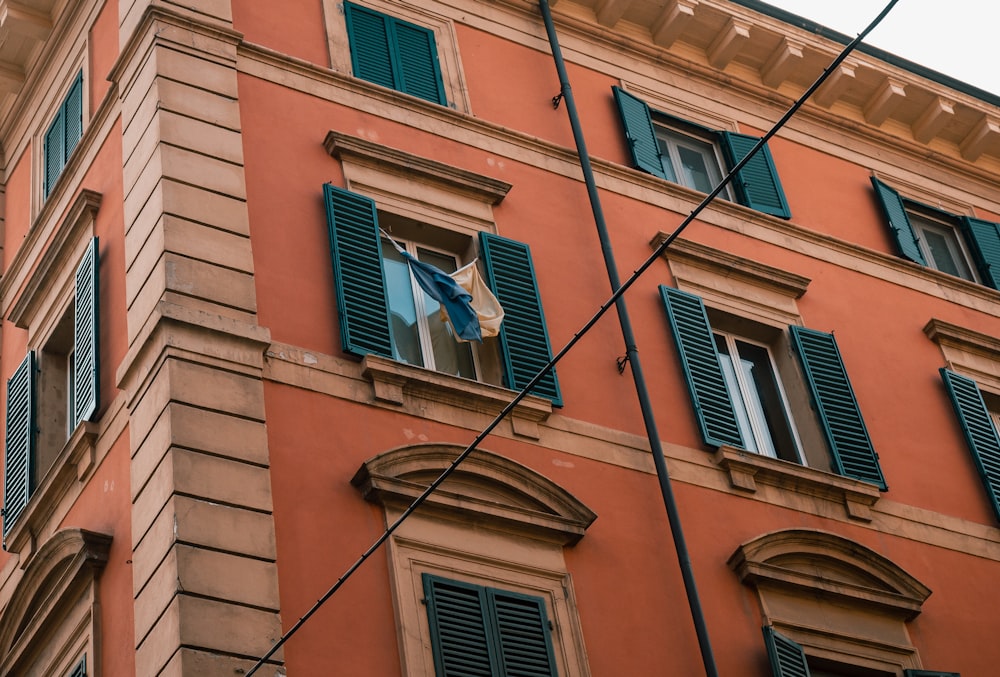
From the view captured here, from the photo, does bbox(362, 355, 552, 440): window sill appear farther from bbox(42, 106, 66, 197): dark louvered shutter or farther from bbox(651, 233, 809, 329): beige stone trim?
bbox(42, 106, 66, 197): dark louvered shutter

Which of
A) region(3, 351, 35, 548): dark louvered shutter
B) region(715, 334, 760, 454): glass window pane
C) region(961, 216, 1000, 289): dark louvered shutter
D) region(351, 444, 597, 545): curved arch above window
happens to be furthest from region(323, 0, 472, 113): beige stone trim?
region(961, 216, 1000, 289): dark louvered shutter

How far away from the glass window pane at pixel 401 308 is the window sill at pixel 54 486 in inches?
104

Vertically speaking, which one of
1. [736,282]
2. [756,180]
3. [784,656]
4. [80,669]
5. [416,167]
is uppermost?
[756,180]

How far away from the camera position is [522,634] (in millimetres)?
13008

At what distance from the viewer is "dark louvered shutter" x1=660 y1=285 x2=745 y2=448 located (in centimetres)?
1575

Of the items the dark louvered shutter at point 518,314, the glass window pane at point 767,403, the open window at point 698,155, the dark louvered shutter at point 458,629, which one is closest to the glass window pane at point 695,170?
the open window at point 698,155

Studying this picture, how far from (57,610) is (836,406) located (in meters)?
7.81

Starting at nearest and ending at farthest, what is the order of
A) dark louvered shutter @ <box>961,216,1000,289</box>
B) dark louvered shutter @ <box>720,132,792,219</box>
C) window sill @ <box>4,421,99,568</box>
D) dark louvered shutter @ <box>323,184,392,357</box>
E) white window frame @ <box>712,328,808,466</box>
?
window sill @ <box>4,421,99,568</box>, dark louvered shutter @ <box>323,184,392,357</box>, white window frame @ <box>712,328,808,466</box>, dark louvered shutter @ <box>720,132,792,219</box>, dark louvered shutter @ <box>961,216,1000,289</box>

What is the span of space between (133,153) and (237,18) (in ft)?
7.04

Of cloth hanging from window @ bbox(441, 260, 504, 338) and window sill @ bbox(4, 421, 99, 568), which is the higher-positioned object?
cloth hanging from window @ bbox(441, 260, 504, 338)

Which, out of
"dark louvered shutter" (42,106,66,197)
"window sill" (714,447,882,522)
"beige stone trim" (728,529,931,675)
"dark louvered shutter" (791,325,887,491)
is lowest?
"beige stone trim" (728,529,931,675)

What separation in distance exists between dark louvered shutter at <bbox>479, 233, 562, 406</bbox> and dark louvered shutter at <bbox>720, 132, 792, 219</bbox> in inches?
152

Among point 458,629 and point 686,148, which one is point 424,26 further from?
point 458,629

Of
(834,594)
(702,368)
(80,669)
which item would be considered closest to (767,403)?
(702,368)
